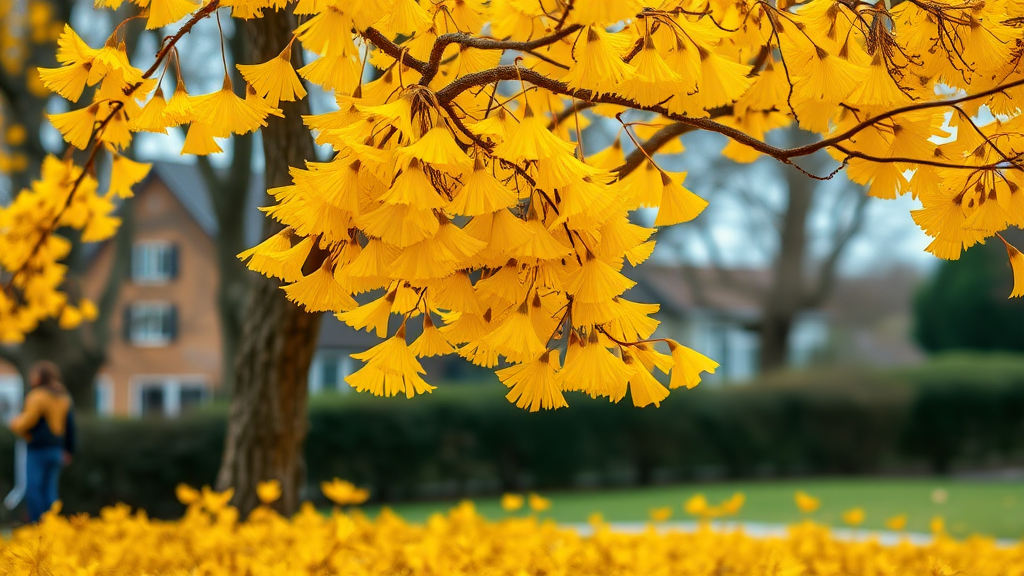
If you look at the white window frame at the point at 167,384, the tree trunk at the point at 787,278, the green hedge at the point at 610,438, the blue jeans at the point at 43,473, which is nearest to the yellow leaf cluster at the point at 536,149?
the blue jeans at the point at 43,473

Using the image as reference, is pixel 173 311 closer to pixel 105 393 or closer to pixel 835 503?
pixel 105 393

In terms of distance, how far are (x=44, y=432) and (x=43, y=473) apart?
337 mm

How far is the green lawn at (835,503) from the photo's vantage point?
11938 millimetres

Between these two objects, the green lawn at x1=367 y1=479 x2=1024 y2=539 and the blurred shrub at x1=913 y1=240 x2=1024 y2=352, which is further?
the blurred shrub at x1=913 y1=240 x2=1024 y2=352

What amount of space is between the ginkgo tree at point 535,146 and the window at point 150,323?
25300mm

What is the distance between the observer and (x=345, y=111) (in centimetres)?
212

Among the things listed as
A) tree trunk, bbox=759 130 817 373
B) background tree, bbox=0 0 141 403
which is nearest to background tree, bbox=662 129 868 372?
tree trunk, bbox=759 130 817 373

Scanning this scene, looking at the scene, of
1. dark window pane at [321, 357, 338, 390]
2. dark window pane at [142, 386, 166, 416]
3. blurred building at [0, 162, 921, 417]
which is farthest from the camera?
dark window pane at [142, 386, 166, 416]

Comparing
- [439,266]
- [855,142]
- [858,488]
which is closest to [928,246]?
[855,142]

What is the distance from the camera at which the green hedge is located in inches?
475

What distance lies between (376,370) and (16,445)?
10.9 m

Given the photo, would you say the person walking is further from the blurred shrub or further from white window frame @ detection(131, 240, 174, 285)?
the blurred shrub

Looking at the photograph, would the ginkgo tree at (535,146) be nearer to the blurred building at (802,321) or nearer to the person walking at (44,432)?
the person walking at (44,432)

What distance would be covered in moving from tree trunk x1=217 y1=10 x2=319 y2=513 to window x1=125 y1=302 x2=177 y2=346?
2302cm
